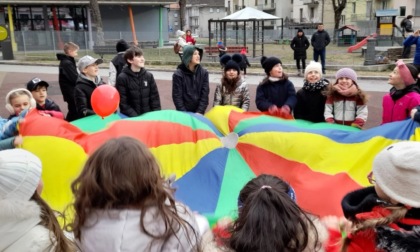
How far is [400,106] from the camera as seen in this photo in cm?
393

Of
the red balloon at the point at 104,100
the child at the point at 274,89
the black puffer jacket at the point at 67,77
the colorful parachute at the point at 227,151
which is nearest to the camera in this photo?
the colorful parachute at the point at 227,151

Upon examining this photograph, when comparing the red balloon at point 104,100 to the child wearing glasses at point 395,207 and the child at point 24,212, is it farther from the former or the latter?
the child wearing glasses at point 395,207

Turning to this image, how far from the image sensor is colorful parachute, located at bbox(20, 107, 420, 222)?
331cm

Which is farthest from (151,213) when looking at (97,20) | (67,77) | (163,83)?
(97,20)

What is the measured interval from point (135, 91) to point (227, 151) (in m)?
1.57

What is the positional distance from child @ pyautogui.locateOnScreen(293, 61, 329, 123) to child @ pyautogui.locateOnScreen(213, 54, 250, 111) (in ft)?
2.51

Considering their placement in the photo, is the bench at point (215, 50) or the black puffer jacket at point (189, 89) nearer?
the black puffer jacket at point (189, 89)

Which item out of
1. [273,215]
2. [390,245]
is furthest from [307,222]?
[390,245]

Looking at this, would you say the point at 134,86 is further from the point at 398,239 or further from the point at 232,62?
the point at 398,239

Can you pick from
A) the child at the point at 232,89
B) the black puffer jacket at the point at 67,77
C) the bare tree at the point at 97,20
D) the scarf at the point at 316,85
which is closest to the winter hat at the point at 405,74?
the scarf at the point at 316,85

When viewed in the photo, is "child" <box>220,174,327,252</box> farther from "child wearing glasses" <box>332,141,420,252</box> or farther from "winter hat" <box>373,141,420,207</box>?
"winter hat" <box>373,141,420,207</box>

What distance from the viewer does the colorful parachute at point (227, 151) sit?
3.31 metres

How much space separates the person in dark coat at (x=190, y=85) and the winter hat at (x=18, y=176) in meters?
3.38

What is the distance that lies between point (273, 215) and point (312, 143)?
208 centimetres
